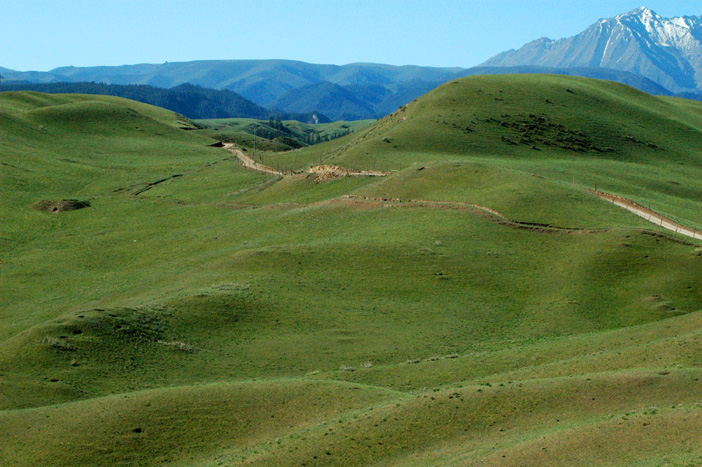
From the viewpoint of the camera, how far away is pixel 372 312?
5212 centimetres

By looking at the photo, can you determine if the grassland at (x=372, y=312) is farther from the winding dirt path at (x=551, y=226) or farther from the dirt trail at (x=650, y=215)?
the dirt trail at (x=650, y=215)

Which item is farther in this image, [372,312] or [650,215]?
[650,215]

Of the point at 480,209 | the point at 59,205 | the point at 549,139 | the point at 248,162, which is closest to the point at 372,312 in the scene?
the point at 480,209

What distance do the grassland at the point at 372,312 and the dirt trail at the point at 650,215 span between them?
3044mm

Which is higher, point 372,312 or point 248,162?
point 248,162

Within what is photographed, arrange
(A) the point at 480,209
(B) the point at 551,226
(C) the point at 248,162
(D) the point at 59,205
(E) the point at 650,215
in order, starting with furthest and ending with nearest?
(C) the point at 248,162 → (D) the point at 59,205 → (E) the point at 650,215 → (A) the point at 480,209 → (B) the point at 551,226

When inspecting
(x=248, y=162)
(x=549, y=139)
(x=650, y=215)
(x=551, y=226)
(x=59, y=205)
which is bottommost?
(x=59, y=205)

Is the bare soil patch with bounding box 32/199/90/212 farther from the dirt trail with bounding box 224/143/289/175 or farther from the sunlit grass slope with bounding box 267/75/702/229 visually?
the sunlit grass slope with bounding box 267/75/702/229

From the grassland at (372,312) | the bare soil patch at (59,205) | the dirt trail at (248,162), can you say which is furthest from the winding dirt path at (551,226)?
the bare soil patch at (59,205)

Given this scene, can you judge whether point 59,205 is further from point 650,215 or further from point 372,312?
point 650,215

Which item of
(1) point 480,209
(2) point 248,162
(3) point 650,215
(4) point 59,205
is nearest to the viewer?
(1) point 480,209

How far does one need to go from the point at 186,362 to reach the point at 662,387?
2559cm

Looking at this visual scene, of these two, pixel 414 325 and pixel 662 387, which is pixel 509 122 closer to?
pixel 414 325

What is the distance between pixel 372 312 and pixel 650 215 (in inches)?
1444
